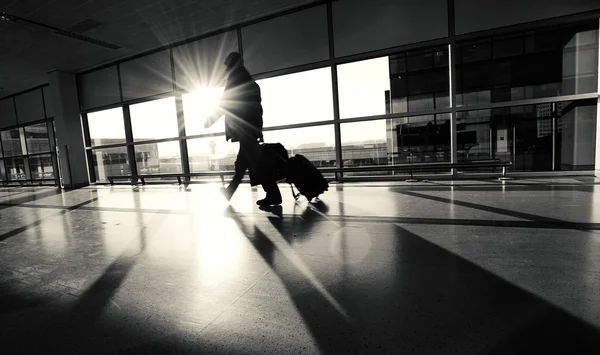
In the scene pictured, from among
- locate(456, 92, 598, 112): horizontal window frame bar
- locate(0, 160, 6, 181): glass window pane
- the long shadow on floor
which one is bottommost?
the long shadow on floor

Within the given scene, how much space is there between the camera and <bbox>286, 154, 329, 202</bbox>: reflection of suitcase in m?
4.40

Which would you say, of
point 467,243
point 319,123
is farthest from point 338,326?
point 319,123

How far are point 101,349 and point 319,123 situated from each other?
633cm

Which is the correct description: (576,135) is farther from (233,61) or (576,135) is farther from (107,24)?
(107,24)

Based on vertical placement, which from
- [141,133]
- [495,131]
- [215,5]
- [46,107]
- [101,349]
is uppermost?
[215,5]

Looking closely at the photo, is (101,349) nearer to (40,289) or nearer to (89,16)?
(40,289)

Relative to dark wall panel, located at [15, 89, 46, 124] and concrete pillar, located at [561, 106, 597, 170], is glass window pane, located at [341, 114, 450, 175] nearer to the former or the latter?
concrete pillar, located at [561, 106, 597, 170]

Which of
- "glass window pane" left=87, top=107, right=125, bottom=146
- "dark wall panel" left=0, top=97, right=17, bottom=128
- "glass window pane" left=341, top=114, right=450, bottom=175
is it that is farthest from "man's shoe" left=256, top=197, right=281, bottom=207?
"dark wall panel" left=0, top=97, right=17, bottom=128

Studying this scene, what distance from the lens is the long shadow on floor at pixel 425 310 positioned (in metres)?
1.15

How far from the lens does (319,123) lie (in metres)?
7.12

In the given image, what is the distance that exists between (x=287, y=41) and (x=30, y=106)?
1195cm

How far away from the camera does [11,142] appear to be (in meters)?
13.5

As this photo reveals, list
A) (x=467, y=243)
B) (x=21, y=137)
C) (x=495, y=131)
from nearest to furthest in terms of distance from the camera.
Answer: (x=467, y=243), (x=495, y=131), (x=21, y=137)

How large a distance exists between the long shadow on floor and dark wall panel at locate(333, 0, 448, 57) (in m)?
5.47
